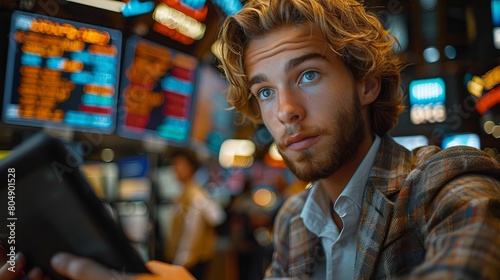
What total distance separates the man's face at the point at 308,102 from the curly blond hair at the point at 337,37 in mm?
41

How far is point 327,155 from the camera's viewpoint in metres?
1.38

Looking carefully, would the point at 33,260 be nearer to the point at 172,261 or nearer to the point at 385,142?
the point at 385,142

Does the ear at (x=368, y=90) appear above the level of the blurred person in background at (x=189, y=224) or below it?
above

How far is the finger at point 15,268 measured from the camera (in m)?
1.21

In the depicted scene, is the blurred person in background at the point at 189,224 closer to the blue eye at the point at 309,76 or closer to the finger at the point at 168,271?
the finger at the point at 168,271

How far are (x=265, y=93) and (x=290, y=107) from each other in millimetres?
192

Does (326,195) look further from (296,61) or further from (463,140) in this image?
(463,140)

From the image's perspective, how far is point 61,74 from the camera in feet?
6.88

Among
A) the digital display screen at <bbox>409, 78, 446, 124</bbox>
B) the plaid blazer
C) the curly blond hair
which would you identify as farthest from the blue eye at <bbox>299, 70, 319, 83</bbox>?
the digital display screen at <bbox>409, 78, 446, 124</bbox>

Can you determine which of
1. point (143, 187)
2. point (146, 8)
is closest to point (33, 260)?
point (146, 8)

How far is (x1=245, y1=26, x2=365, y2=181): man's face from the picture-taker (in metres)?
1.37

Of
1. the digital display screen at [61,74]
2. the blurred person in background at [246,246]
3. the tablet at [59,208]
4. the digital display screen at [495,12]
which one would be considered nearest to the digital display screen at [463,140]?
the digital display screen at [495,12]

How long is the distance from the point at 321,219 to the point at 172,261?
202 cm

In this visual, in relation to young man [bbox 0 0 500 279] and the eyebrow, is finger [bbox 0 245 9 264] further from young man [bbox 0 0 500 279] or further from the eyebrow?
the eyebrow
